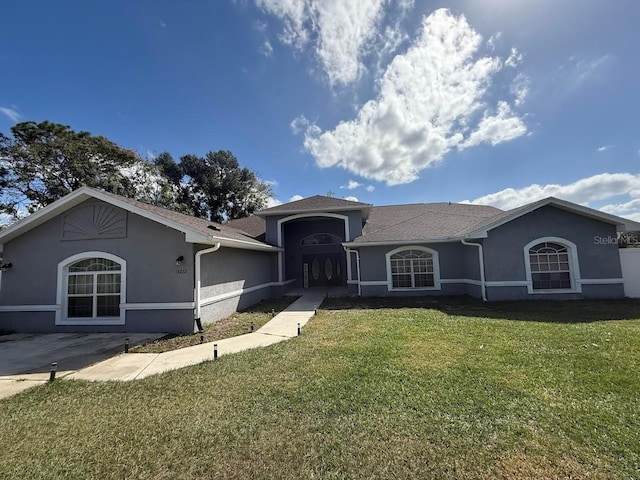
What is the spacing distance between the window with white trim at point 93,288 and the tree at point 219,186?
26.1m

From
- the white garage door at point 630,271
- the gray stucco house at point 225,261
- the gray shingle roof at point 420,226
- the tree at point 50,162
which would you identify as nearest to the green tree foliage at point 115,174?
the tree at point 50,162

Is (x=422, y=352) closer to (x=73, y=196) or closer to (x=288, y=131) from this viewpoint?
(x=73, y=196)

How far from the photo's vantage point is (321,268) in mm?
20297

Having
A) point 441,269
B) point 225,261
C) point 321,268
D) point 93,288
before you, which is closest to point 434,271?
point 441,269

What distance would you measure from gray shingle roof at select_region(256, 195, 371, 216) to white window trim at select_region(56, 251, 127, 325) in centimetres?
859

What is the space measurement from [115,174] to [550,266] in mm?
32990

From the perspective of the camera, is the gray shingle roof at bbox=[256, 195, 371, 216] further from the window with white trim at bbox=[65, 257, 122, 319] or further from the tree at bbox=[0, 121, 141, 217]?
the tree at bbox=[0, 121, 141, 217]

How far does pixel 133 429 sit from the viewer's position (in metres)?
3.62

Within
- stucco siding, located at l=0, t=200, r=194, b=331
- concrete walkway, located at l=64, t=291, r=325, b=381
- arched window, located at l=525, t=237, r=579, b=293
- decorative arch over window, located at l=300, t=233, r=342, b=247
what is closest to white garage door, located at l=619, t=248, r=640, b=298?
arched window, located at l=525, t=237, r=579, b=293

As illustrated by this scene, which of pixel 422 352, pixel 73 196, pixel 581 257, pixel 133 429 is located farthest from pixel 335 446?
pixel 581 257

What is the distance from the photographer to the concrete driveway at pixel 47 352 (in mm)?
5508

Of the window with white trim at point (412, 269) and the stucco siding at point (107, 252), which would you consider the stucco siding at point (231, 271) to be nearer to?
the stucco siding at point (107, 252)

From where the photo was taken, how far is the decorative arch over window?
19969mm

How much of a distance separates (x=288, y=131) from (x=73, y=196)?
36.1ft
